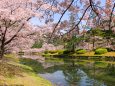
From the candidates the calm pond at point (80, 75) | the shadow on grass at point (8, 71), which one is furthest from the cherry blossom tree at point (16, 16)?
the calm pond at point (80, 75)

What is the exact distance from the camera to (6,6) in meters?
22.6

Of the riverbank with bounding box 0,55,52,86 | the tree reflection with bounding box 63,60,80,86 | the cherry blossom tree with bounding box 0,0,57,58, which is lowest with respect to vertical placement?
the tree reflection with bounding box 63,60,80,86

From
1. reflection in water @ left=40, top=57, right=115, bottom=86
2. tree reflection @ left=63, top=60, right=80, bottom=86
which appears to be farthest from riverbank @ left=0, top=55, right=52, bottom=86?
tree reflection @ left=63, top=60, right=80, bottom=86

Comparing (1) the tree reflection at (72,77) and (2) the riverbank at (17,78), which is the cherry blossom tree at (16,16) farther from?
(1) the tree reflection at (72,77)

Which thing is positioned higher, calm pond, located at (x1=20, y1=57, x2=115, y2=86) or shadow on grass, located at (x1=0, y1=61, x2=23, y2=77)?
shadow on grass, located at (x1=0, y1=61, x2=23, y2=77)

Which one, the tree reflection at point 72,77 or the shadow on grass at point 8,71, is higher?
the shadow on grass at point 8,71

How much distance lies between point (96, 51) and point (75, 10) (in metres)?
58.4

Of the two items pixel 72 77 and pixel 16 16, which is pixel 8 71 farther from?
pixel 72 77

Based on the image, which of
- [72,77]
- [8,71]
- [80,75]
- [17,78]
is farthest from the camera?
[80,75]

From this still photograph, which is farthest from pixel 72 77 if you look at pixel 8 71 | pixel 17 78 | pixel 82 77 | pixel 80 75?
pixel 17 78

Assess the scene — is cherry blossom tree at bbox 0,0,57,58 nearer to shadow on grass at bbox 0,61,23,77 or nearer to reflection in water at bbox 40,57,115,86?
shadow on grass at bbox 0,61,23,77

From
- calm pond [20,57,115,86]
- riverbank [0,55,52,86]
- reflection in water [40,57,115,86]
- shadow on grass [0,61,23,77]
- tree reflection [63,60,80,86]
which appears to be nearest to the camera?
riverbank [0,55,52,86]

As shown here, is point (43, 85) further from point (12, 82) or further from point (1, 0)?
point (1, 0)

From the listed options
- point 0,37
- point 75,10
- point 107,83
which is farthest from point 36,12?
point 75,10
